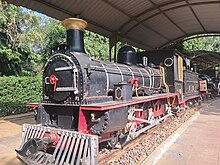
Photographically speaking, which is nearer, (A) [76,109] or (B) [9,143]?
(A) [76,109]

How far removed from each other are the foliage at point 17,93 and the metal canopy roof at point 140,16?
16.4 ft

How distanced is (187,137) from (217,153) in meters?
1.43

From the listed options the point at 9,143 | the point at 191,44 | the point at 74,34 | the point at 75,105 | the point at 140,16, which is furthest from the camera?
the point at 191,44

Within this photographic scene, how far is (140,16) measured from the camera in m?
11.0

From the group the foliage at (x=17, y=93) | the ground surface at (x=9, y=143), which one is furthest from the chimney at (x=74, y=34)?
the foliage at (x=17, y=93)

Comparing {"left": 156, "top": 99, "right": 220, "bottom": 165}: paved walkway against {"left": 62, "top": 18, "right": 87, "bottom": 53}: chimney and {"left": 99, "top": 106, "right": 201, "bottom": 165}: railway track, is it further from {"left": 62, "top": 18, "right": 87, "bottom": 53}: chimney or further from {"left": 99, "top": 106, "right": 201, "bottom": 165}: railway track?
{"left": 62, "top": 18, "right": 87, "bottom": 53}: chimney

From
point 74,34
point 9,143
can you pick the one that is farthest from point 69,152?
point 9,143

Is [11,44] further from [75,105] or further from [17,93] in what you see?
[75,105]

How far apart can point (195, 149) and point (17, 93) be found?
32.5 ft

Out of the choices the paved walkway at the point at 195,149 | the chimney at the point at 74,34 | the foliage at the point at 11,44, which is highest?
the foliage at the point at 11,44

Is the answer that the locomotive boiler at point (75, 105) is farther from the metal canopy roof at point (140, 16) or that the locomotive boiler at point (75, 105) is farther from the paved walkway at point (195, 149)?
the metal canopy roof at point (140, 16)

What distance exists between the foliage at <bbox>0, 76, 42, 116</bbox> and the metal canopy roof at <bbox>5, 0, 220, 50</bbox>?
197 inches

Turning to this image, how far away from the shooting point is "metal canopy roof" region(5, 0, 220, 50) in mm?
8165

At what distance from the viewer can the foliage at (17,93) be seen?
11.2 m
